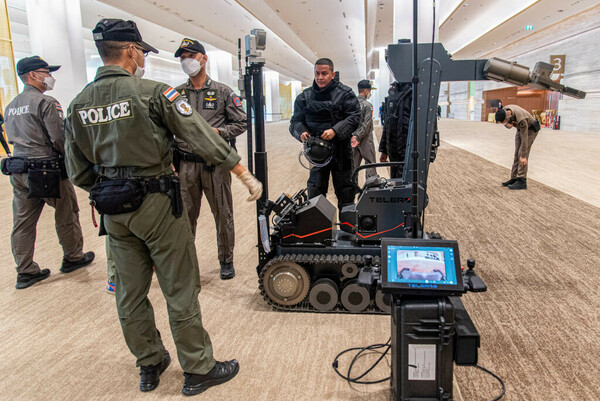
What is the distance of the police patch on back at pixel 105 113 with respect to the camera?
1.86 metres

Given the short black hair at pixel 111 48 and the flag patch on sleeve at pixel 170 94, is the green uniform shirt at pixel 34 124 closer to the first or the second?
the short black hair at pixel 111 48

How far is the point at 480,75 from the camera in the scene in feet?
9.10

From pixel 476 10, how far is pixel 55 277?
57.4 ft

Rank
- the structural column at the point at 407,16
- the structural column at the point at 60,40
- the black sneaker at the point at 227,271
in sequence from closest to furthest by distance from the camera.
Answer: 1. the black sneaker at the point at 227,271
2. the structural column at the point at 60,40
3. the structural column at the point at 407,16

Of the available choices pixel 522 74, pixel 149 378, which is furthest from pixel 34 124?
pixel 522 74

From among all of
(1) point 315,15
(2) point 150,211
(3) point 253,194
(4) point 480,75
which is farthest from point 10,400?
(1) point 315,15

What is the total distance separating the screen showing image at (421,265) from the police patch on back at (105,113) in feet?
4.13

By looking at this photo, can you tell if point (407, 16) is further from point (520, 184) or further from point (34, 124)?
point (34, 124)

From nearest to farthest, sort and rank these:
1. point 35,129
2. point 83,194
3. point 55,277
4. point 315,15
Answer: point 35,129, point 55,277, point 83,194, point 315,15

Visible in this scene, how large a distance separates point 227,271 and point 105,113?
197 cm

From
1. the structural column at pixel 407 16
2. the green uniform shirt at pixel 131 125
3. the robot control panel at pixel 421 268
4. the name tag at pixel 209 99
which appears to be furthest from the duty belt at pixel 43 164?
the structural column at pixel 407 16

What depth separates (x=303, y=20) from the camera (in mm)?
17125

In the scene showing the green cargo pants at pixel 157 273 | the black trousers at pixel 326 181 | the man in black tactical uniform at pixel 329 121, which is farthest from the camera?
the black trousers at pixel 326 181

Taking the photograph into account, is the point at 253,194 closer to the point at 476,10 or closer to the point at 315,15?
the point at 315,15
